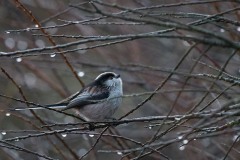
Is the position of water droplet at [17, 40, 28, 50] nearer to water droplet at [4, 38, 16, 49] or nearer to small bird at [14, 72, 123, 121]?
water droplet at [4, 38, 16, 49]

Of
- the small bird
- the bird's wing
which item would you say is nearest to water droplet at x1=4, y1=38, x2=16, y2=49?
the small bird

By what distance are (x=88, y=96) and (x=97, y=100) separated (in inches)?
10.9

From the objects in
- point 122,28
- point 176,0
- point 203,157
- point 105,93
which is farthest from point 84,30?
point 203,157

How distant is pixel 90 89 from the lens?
6.27m

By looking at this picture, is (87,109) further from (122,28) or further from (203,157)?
(122,28)

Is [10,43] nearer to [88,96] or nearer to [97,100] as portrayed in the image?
[88,96]

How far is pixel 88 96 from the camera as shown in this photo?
6.18 m

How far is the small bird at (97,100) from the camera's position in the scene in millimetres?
5989

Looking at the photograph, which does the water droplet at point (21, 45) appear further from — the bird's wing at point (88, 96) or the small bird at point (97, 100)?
the bird's wing at point (88, 96)

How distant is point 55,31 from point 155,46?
155cm

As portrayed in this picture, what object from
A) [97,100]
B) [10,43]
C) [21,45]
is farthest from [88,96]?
[21,45]

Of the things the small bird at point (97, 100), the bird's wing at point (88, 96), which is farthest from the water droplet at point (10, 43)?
the bird's wing at point (88, 96)

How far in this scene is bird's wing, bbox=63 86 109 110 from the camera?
6024mm

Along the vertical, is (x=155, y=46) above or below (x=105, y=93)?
above
